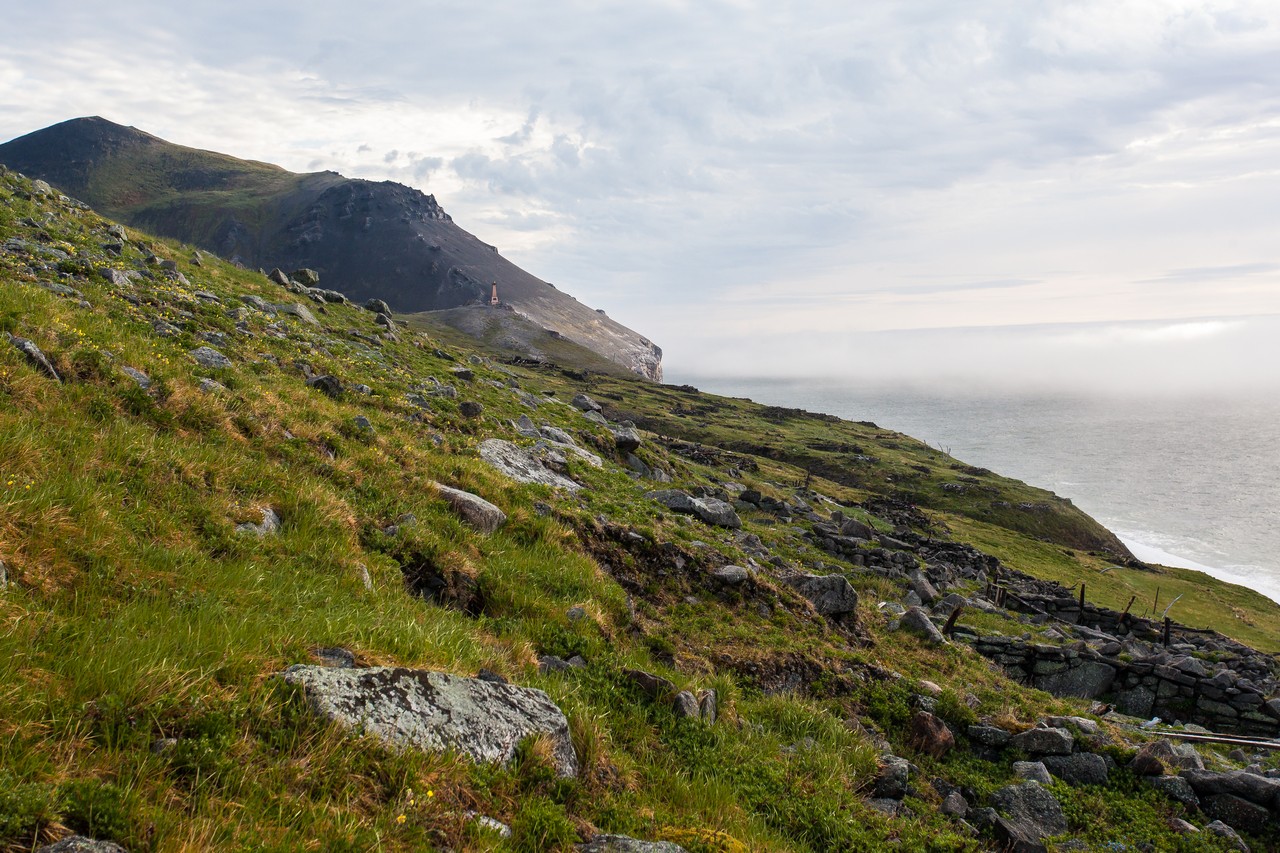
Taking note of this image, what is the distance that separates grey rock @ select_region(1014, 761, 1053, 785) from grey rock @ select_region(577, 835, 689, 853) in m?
8.76

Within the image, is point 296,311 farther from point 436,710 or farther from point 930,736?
point 930,736

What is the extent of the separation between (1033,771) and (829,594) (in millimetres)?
A: 7152

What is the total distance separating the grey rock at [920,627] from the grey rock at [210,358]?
2010 cm

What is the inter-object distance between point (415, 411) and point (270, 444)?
7.87 metres

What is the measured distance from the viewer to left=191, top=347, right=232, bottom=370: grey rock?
15.1 m

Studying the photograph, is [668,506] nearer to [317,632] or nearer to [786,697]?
[786,697]

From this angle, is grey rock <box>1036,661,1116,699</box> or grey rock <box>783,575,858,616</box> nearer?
grey rock <box>783,575,858,616</box>

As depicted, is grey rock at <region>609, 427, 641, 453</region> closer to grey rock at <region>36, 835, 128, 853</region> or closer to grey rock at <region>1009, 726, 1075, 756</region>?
grey rock at <region>1009, 726, 1075, 756</region>

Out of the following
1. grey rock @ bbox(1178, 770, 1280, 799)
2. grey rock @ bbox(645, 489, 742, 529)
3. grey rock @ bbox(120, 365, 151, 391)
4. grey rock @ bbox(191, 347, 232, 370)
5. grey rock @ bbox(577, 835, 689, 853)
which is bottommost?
grey rock @ bbox(1178, 770, 1280, 799)

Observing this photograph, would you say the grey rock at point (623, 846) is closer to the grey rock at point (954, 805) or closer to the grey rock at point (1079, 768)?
the grey rock at point (954, 805)

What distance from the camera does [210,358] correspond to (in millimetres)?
15703

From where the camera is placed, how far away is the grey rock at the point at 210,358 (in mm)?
15148

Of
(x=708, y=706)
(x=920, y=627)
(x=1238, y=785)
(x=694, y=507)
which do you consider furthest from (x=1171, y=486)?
(x=708, y=706)

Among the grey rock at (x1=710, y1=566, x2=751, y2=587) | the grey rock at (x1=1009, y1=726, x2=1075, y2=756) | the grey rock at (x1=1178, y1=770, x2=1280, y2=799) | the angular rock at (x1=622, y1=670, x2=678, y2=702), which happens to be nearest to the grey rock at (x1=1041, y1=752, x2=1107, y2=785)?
the grey rock at (x1=1009, y1=726, x2=1075, y2=756)
